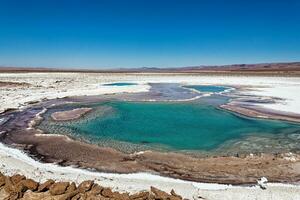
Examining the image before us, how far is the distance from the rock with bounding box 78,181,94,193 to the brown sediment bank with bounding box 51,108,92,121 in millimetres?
8725

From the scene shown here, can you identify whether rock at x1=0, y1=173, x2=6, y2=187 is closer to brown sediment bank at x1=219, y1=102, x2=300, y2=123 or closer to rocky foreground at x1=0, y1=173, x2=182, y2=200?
rocky foreground at x1=0, y1=173, x2=182, y2=200

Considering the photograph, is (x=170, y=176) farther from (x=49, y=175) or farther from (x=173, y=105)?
(x=173, y=105)

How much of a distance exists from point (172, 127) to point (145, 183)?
6.86 m

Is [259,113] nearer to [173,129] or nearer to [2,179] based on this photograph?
[173,129]

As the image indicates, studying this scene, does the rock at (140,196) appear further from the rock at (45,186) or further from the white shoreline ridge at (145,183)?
the rock at (45,186)

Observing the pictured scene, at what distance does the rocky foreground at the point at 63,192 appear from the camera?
6.31m

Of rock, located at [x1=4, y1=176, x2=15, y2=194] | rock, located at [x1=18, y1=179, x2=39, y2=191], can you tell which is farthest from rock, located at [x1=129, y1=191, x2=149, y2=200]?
rock, located at [x1=4, y1=176, x2=15, y2=194]

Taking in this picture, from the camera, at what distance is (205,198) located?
261 inches

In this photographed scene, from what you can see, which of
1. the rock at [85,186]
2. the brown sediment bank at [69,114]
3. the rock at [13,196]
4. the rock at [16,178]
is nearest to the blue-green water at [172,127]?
the brown sediment bank at [69,114]

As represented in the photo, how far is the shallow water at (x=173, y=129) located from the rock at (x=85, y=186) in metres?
3.57

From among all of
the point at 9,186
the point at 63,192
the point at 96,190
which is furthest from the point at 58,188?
the point at 9,186

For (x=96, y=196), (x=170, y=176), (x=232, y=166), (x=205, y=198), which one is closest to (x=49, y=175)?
(x=96, y=196)

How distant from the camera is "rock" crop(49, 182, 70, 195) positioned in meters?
6.47

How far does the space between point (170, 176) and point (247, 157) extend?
2.93 metres
